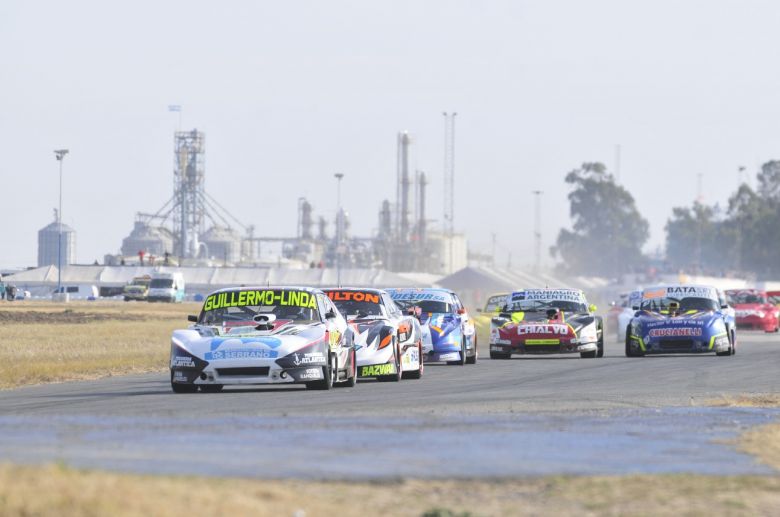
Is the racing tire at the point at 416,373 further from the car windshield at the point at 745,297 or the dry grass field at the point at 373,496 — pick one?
the car windshield at the point at 745,297

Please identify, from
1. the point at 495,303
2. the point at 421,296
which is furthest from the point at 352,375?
the point at 495,303

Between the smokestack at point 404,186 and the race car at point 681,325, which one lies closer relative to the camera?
the race car at point 681,325

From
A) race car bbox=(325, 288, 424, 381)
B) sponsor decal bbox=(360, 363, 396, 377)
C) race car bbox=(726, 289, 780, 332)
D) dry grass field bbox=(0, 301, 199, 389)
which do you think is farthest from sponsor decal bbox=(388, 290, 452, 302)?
race car bbox=(726, 289, 780, 332)

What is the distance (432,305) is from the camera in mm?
31281

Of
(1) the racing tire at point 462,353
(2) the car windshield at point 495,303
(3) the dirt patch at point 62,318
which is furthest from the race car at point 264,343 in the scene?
(3) the dirt patch at point 62,318

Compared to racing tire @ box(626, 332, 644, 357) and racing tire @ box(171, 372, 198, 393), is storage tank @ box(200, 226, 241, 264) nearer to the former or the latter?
racing tire @ box(626, 332, 644, 357)

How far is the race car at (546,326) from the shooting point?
32875 millimetres

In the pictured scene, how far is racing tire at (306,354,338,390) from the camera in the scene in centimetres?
2089

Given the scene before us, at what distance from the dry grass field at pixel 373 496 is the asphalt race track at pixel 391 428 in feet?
1.67

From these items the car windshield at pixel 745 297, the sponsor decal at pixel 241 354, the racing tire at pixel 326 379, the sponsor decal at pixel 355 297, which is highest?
the car windshield at pixel 745 297

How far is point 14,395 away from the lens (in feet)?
69.3

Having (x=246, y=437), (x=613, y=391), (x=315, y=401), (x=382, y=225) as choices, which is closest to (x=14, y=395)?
(x=315, y=401)

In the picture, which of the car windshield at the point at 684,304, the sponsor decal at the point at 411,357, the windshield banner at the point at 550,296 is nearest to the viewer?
the sponsor decal at the point at 411,357

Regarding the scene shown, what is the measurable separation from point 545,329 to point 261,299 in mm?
11993
